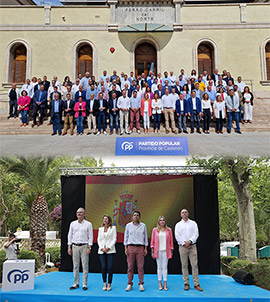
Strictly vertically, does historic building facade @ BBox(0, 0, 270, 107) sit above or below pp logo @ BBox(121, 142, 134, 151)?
above

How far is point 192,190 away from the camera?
386 inches

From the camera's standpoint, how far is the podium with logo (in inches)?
242

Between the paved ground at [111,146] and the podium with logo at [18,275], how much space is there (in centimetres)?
352

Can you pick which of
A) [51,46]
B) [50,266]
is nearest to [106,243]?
[50,266]

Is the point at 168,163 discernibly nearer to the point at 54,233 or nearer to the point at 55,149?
the point at 55,149

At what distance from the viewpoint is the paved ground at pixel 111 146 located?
9.29 metres

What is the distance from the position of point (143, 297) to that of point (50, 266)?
9.84 m

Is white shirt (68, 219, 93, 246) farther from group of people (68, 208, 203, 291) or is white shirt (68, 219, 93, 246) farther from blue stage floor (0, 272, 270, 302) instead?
blue stage floor (0, 272, 270, 302)

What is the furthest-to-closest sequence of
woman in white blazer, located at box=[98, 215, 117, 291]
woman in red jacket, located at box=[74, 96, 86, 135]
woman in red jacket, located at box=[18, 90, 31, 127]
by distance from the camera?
1. woman in red jacket, located at box=[18, 90, 31, 127]
2. woman in red jacket, located at box=[74, 96, 86, 135]
3. woman in white blazer, located at box=[98, 215, 117, 291]

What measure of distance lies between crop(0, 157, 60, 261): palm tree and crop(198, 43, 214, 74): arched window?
1273cm

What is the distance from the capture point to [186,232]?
6.41m

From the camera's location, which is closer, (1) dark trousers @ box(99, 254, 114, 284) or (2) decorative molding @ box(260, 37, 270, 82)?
(1) dark trousers @ box(99, 254, 114, 284)

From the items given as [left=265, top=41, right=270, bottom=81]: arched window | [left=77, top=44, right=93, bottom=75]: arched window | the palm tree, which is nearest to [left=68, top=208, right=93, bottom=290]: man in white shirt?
the palm tree

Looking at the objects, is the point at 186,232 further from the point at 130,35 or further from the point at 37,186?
the point at 130,35
